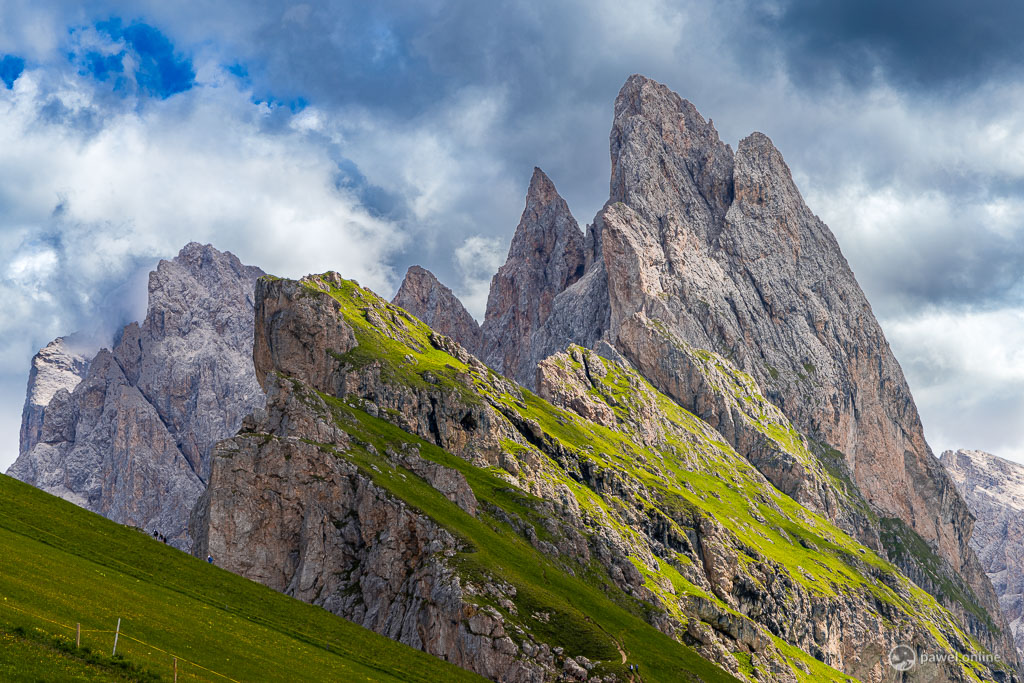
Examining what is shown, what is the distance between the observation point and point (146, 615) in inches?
2296

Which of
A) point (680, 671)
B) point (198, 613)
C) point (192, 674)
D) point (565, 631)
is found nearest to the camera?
point (192, 674)

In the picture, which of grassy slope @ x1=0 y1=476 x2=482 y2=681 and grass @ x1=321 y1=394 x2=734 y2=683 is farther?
grass @ x1=321 y1=394 x2=734 y2=683

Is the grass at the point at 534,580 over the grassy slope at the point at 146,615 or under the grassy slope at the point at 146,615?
over

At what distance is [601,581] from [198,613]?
98.8 meters

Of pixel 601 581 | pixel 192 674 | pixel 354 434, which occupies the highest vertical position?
pixel 354 434

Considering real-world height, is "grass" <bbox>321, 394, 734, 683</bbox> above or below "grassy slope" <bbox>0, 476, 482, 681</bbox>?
above

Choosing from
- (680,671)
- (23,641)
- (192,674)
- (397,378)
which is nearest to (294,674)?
(192,674)

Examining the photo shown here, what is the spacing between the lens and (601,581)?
154375 millimetres

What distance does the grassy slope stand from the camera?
45.5 metres

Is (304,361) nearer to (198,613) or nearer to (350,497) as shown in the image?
(350,497)

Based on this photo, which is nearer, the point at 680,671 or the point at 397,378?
the point at 680,671

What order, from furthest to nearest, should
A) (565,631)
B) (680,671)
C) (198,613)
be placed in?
(680,671)
(565,631)
(198,613)

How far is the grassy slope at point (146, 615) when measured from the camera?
149ft

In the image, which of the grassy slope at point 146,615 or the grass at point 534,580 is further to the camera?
the grass at point 534,580
